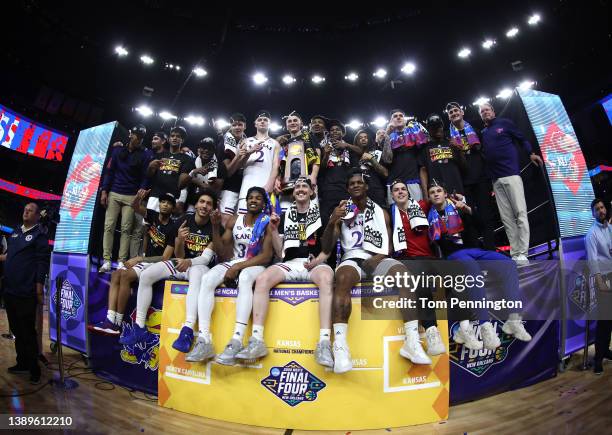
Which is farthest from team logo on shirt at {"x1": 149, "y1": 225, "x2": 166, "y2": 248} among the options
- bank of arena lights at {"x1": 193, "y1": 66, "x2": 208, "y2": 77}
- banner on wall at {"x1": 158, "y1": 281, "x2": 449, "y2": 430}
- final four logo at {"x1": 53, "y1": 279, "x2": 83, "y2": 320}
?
bank of arena lights at {"x1": 193, "y1": 66, "x2": 208, "y2": 77}

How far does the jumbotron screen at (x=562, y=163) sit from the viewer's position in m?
4.27

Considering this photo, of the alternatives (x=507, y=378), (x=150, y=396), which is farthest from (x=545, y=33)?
(x=150, y=396)

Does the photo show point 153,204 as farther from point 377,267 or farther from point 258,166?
point 377,267

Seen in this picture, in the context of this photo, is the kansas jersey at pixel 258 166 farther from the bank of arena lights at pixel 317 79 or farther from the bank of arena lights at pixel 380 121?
the bank of arena lights at pixel 380 121

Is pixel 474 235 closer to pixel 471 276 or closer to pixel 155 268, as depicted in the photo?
pixel 471 276

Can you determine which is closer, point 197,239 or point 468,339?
point 468,339

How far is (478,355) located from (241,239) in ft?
9.01

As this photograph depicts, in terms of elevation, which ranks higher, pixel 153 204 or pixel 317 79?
pixel 317 79

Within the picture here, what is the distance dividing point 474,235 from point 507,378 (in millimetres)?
1586

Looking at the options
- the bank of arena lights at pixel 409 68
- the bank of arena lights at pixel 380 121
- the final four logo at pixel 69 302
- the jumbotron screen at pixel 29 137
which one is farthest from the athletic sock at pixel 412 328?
the jumbotron screen at pixel 29 137

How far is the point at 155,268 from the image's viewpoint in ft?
11.6

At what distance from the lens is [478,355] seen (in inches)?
128

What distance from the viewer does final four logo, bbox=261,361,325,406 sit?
2.75 meters

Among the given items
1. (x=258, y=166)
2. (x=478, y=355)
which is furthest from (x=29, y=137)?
(x=478, y=355)
